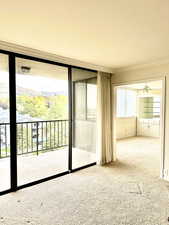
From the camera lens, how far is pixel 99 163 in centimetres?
392

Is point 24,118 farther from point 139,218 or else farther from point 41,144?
point 139,218

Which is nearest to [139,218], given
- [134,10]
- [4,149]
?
[134,10]

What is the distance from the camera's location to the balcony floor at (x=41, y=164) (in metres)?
3.14

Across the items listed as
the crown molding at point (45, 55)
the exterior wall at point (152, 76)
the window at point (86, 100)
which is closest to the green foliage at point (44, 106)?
the window at point (86, 100)

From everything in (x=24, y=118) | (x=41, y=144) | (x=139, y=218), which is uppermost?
(x=24, y=118)

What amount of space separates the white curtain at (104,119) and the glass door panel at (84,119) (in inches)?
7.1

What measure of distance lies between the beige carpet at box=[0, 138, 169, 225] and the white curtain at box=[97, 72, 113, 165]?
57cm

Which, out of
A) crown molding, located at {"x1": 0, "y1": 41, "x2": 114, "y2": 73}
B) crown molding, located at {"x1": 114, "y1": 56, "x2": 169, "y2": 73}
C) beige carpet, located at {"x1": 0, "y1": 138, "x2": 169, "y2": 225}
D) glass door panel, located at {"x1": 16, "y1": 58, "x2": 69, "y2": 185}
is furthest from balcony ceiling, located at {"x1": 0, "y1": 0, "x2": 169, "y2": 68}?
beige carpet, located at {"x1": 0, "y1": 138, "x2": 169, "y2": 225}

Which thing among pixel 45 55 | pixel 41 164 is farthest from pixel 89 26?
pixel 41 164

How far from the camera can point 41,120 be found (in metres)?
4.64

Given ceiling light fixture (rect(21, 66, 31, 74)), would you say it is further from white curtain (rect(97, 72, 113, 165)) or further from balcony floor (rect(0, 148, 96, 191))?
balcony floor (rect(0, 148, 96, 191))

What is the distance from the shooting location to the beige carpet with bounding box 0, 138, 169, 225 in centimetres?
199

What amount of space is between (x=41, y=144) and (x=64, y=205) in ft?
8.78

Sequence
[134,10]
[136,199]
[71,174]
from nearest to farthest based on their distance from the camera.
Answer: [134,10] → [136,199] → [71,174]
